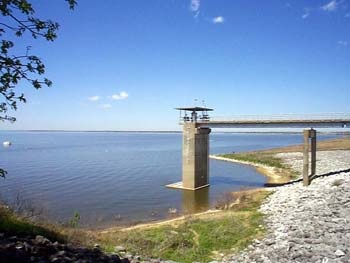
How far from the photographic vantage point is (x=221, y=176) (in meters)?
49.5

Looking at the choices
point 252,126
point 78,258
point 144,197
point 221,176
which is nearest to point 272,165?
point 221,176

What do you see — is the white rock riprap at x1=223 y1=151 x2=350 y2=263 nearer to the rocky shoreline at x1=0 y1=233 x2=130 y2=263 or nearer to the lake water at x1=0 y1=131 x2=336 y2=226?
the rocky shoreline at x1=0 y1=233 x2=130 y2=263

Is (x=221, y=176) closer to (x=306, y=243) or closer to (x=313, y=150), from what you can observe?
(x=313, y=150)

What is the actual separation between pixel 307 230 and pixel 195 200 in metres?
18.8

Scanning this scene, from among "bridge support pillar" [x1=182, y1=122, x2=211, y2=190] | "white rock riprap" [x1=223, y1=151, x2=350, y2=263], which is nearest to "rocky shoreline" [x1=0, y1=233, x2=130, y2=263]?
"white rock riprap" [x1=223, y1=151, x2=350, y2=263]

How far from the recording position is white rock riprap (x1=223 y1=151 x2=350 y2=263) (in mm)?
12844

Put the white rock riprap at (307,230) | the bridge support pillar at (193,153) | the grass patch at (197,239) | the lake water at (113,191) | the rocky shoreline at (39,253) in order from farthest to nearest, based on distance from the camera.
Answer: the bridge support pillar at (193,153), the lake water at (113,191), the grass patch at (197,239), the white rock riprap at (307,230), the rocky shoreline at (39,253)

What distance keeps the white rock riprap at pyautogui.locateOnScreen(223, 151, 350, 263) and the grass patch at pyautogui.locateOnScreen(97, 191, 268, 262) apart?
1026 mm

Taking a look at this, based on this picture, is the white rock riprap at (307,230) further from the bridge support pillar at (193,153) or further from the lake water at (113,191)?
the bridge support pillar at (193,153)

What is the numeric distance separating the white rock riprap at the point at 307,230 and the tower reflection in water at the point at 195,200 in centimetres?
751

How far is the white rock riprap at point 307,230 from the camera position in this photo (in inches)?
506

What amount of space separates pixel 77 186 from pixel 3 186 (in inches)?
359

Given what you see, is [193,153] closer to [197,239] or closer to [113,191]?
[113,191]


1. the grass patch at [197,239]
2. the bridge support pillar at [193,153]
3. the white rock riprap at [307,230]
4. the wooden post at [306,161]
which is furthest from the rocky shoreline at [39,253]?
the bridge support pillar at [193,153]
